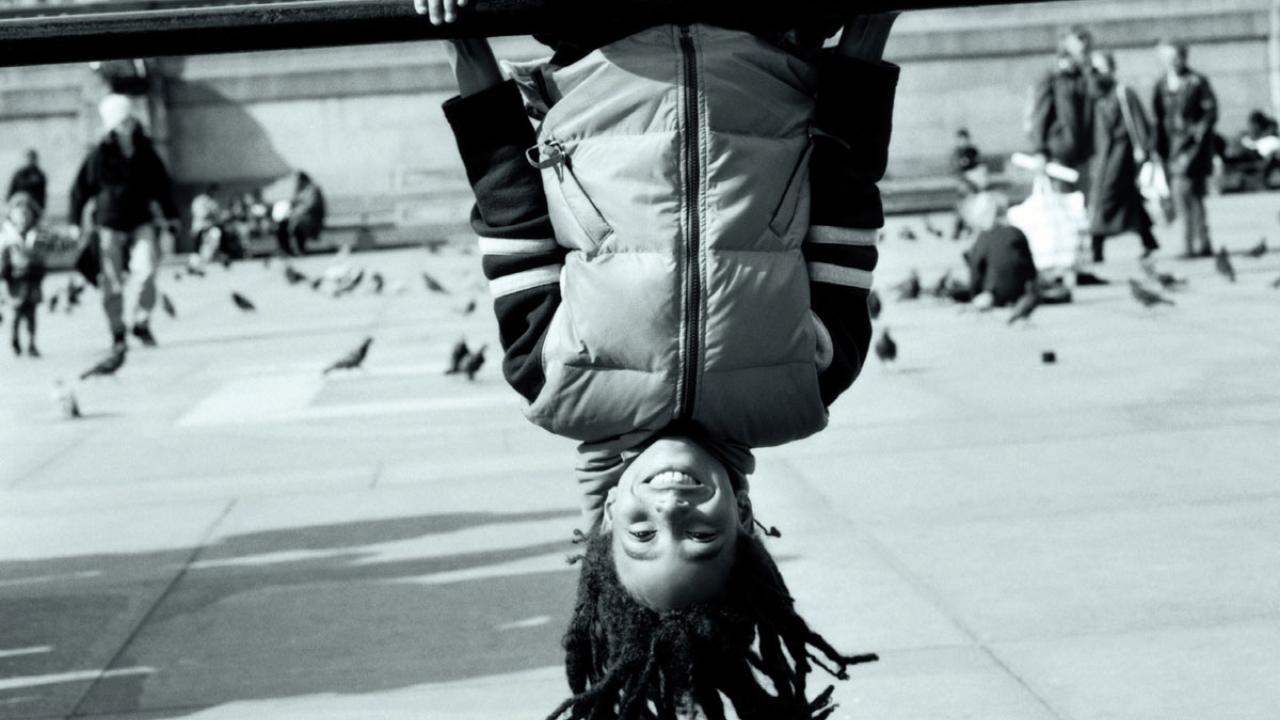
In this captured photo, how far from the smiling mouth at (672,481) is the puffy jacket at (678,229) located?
0.32 feet

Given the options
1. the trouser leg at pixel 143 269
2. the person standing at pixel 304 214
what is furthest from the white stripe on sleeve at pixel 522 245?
the person standing at pixel 304 214

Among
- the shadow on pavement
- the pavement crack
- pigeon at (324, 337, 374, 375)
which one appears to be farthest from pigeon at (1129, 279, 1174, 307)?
the pavement crack

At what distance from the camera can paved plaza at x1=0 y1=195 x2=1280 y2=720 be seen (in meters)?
5.18

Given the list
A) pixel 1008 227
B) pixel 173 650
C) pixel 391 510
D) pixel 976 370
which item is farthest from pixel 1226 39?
pixel 173 650

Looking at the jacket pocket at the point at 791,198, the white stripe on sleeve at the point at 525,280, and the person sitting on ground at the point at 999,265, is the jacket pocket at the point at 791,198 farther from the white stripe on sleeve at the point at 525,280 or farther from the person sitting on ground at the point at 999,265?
the person sitting on ground at the point at 999,265

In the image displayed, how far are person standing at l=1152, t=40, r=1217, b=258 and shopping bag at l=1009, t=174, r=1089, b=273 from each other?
106 inches

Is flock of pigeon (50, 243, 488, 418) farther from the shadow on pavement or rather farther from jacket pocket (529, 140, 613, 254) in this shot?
jacket pocket (529, 140, 613, 254)

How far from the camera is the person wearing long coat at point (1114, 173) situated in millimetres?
16656

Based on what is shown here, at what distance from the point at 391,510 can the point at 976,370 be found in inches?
161

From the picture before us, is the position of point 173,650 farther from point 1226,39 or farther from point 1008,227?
point 1226,39

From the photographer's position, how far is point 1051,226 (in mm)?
14609

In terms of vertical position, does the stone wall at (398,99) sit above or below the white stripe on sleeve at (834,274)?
below

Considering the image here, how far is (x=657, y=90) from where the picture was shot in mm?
3590

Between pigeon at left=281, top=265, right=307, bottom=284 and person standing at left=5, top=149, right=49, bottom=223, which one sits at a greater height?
person standing at left=5, top=149, right=49, bottom=223
